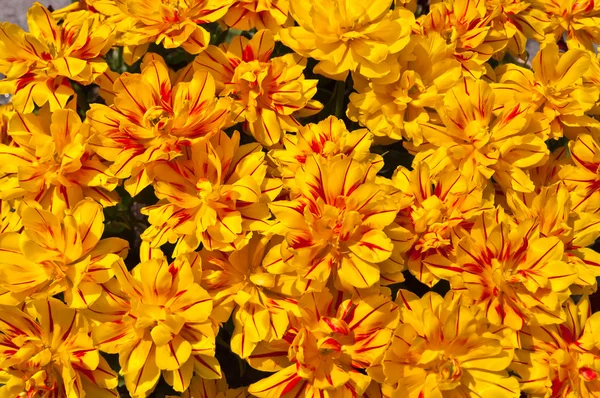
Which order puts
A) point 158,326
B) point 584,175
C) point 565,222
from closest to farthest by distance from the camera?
point 158,326
point 565,222
point 584,175

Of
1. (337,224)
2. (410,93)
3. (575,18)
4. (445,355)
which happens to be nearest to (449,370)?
(445,355)

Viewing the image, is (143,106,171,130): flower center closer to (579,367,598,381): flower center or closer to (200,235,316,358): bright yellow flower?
(200,235,316,358): bright yellow flower

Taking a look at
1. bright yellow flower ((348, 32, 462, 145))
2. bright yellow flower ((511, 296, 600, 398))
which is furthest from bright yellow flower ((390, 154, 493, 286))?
bright yellow flower ((511, 296, 600, 398))

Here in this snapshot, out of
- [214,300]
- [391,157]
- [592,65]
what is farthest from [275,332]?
[592,65]

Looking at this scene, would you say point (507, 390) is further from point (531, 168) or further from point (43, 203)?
point (43, 203)

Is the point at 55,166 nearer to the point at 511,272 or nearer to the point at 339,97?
the point at 339,97

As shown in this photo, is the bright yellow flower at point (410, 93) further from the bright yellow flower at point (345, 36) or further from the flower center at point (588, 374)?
the flower center at point (588, 374)
